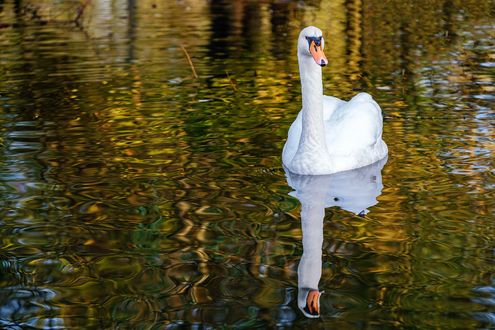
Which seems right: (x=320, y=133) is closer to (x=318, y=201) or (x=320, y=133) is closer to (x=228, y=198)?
(x=318, y=201)

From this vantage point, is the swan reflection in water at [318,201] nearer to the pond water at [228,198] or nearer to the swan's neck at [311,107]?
the pond water at [228,198]

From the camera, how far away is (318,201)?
839 cm

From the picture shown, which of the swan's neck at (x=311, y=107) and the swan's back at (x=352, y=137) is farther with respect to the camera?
the swan's back at (x=352, y=137)

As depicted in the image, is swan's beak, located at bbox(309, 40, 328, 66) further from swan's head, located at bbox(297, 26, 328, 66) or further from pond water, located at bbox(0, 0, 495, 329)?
pond water, located at bbox(0, 0, 495, 329)

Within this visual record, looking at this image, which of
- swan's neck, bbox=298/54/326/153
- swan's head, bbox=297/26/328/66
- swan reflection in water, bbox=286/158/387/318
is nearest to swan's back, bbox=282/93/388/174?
swan reflection in water, bbox=286/158/387/318

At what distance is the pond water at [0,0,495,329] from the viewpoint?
5996 millimetres

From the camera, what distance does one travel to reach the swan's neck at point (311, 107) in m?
9.22

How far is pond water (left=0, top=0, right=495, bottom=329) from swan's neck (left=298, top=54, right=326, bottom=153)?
46 cm

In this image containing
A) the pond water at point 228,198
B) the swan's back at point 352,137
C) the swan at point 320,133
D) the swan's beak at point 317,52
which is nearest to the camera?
the pond water at point 228,198

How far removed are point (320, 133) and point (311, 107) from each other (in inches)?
12.2

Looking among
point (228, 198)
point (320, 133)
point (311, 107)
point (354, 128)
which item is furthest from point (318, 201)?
point (354, 128)

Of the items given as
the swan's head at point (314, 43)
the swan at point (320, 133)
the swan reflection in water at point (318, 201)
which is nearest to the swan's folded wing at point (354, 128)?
the swan at point (320, 133)

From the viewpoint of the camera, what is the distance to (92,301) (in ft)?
20.0

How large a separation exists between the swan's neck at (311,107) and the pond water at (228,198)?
0.46 metres
